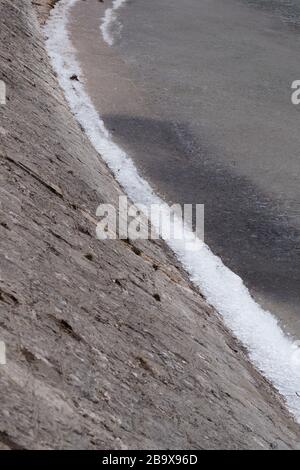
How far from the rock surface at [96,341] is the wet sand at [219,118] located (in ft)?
6.01

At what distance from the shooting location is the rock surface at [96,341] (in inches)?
226

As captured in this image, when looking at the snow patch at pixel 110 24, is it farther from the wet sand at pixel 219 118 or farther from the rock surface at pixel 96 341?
→ the rock surface at pixel 96 341

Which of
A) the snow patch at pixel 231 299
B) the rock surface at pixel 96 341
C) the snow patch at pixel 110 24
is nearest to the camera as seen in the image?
the rock surface at pixel 96 341

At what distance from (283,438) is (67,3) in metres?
27.2

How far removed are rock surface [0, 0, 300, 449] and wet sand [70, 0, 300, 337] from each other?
1.83 m

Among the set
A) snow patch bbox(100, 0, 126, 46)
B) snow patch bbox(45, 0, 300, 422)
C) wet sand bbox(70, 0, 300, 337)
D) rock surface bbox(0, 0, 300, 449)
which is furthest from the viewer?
snow patch bbox(100, 0, 126, 46)

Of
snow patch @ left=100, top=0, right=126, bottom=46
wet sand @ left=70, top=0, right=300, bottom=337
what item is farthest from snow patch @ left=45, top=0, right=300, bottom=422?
snow patch @ left=100, top=0, right=126, bottom=46

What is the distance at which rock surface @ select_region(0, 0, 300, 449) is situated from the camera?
226 inches

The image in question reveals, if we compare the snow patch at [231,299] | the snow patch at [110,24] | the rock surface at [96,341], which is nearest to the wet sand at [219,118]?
Answer: the snow patch at [231,299]

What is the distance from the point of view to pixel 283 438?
766cm

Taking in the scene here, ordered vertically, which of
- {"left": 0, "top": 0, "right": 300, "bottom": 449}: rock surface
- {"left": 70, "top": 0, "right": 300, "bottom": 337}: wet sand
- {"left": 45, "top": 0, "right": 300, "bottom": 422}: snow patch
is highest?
{"left": 0, "top": 0, "right": 300, "bottom": 449}: rock surface

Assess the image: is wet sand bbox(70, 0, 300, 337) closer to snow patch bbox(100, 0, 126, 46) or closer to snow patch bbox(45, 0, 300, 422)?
snow patch bbox(45, 0, 300, 422)
